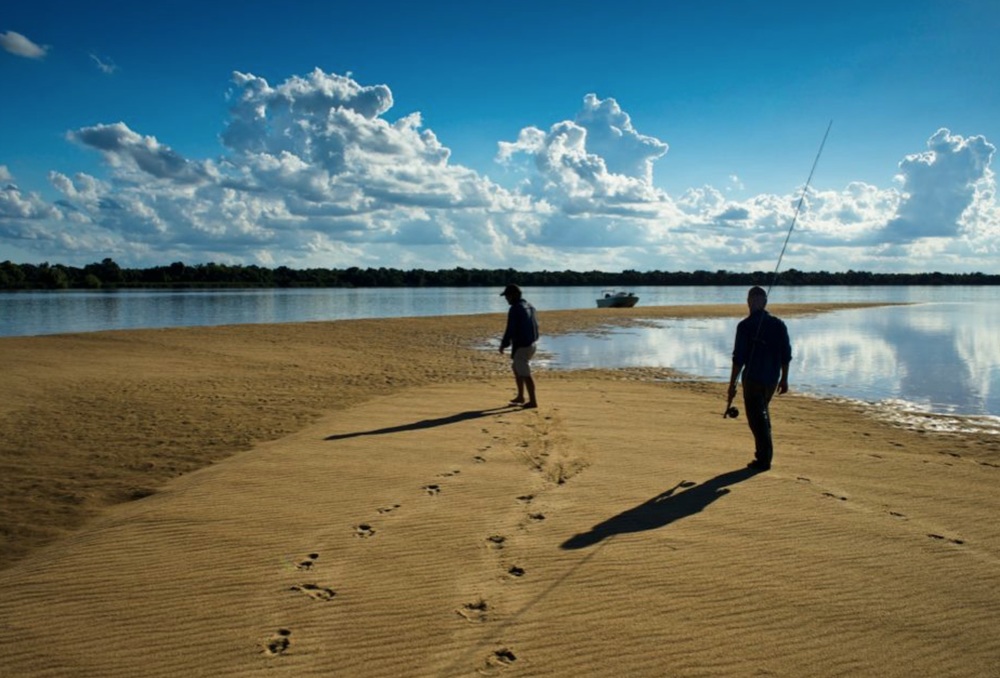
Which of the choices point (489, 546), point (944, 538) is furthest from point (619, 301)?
point (489, 546)

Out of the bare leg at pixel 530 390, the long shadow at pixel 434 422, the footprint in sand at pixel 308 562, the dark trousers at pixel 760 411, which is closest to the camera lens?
the footprint in sand at pixel 308 562

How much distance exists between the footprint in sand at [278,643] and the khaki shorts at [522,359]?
27.6 ft

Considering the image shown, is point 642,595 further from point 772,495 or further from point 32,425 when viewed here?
point 32,425

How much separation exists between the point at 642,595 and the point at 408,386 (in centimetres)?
1221

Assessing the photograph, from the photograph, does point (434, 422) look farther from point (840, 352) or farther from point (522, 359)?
point (840, 352)

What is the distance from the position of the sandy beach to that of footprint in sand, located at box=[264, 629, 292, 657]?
0.01 m

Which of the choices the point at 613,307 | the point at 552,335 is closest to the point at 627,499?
the point at 552,335

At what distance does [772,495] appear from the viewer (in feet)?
24.3

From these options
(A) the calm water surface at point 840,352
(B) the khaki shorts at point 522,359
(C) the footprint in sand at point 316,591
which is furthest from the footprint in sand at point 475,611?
(A) the calm water surface at point 840,352

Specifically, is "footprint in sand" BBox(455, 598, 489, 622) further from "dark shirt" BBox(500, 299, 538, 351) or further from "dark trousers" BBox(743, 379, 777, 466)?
"dark shirt" BBox(500, 299, 538, 351)

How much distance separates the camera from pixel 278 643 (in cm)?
426

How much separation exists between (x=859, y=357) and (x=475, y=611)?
23.2m

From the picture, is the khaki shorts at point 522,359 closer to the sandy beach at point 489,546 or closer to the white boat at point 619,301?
the sandy beach at point 489,546

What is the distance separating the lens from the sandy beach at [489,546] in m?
4.23
